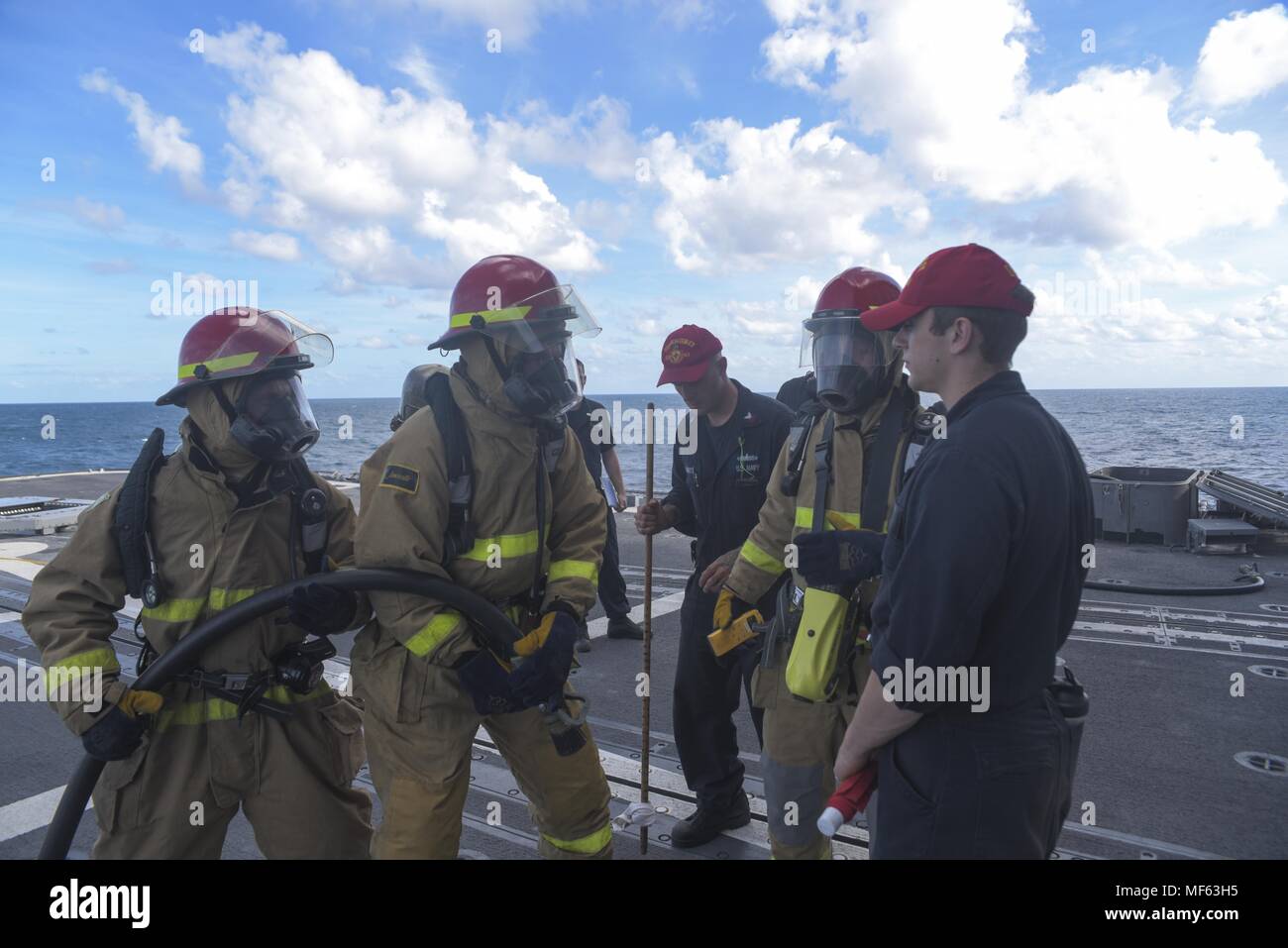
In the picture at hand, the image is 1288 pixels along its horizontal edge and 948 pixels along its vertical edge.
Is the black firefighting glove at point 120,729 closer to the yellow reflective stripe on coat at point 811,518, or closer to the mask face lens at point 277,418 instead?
the mask face lens at point 277,418

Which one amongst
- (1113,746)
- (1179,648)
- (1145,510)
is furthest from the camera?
(1145,510)

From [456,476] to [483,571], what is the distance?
324 millimetres

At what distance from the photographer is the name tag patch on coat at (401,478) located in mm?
2551

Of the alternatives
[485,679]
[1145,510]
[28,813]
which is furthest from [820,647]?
[1145,510]

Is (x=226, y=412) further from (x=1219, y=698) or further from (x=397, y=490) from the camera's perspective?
(x=1219, y=698)

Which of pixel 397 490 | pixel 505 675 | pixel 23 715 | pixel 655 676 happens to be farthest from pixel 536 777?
pixel 23 715

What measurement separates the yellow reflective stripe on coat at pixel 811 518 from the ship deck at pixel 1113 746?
162 centimetres

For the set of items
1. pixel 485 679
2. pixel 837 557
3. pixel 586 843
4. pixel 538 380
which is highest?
pixel 538 380

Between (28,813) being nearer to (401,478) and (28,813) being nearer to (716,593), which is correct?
(401,478)

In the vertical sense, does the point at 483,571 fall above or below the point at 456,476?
below

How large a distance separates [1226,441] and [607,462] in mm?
73955

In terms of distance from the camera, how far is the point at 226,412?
8.77ft

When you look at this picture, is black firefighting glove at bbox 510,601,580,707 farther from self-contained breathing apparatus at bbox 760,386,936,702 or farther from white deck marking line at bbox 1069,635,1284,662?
white deck marking line at bbox 1069,635,1284,662

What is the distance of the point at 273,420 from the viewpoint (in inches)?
107
